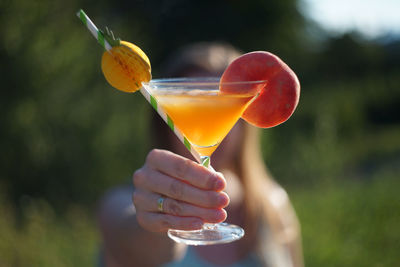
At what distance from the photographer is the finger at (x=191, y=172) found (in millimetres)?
1571

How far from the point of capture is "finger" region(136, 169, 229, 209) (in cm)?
157

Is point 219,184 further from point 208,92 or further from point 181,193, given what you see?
point 208,92

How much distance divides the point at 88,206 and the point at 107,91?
2.36 meters

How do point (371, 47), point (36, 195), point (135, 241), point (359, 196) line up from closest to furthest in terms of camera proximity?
point (135, 241) → point (359, 196) → point (36, 195) → point (371, 47)

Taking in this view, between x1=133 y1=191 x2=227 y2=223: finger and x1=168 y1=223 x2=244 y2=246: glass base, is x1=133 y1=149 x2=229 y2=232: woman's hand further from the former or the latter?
x1=168 y1=223 x2=244 y2=246: glass base

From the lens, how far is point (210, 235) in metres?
1.87

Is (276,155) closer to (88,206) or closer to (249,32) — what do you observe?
(88,206)

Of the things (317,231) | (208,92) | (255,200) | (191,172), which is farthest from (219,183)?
(317,231)

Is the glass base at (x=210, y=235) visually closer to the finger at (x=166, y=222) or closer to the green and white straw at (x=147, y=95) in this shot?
the finger at (x=166, y=222)

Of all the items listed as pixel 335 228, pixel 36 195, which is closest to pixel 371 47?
pixel 335 228

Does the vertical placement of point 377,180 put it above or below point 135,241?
above

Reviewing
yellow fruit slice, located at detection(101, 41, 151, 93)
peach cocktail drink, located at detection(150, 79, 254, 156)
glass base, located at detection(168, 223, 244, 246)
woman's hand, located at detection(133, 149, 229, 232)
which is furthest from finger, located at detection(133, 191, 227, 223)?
yellow fruit slice, located at detection(101, 41, 151, 93)

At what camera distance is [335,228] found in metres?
6.20

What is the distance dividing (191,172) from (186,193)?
0.08 metres
